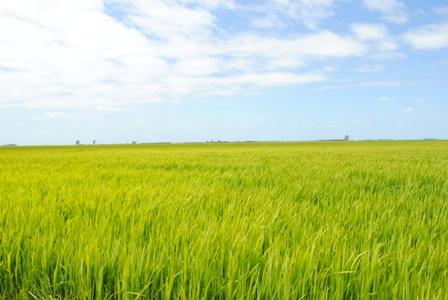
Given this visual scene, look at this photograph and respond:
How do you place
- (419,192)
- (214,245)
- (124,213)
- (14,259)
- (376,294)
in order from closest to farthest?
(376,294) → (214,245) → (14,259) → (124,213) → (419,192)

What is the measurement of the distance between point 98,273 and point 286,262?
2.71 feet

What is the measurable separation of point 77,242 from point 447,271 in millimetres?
1833

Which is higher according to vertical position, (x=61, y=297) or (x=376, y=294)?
(x=376, y=294)

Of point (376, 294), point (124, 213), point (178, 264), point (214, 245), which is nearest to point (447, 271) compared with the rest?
point (376, 294)

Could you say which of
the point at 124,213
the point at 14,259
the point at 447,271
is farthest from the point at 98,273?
the point at 447,271

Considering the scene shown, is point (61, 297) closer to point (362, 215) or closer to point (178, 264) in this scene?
point (178, 264)

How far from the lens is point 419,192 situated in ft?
14.1

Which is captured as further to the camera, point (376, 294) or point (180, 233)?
point (180, 233)

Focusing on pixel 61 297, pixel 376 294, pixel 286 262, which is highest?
pixel 286 262

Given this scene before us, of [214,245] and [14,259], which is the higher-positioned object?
[214,245]

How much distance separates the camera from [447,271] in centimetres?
155

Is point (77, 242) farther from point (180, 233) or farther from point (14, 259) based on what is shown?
point (180, 233)

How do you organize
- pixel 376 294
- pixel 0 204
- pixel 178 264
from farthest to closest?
pixel 0 204
pixel 178 264
pixel 376 294

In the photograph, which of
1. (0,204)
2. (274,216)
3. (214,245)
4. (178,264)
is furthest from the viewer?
(0,204)
